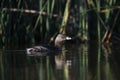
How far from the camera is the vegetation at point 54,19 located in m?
14.1

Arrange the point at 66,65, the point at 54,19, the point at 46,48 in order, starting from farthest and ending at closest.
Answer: the point at 54,19
the point at 46,48
the point at 66,65

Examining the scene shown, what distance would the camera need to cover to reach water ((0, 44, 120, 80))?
31.4 ft

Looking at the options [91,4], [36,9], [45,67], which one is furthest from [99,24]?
[45,67]

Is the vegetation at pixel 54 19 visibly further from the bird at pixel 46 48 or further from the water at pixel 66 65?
the water at pixel 66 65

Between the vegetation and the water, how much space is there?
0.63m

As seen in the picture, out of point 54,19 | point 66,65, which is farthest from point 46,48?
point 66,65

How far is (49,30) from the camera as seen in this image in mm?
14406

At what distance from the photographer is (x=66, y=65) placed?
10.8m

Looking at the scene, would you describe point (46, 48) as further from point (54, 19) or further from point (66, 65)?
point (66, 65)

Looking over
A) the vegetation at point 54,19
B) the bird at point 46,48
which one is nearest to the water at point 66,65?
the bird at point 46,48

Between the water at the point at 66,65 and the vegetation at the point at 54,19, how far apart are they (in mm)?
635

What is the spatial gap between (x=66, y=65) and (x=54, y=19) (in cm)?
391

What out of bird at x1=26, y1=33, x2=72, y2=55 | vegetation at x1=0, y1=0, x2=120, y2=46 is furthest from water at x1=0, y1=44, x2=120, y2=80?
vegetation at x1=0, y1=0, x2=120, y2=46

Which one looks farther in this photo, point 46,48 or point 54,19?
point 54,19
